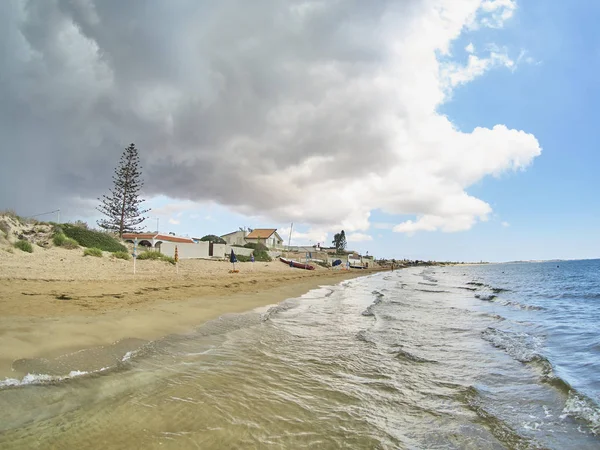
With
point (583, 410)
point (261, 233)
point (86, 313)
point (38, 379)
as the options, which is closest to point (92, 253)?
point (86, 313)

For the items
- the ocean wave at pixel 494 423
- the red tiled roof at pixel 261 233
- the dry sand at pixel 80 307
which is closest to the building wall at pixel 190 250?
the dry sand at pixel 80 307

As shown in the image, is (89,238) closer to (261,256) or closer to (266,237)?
(261,256)

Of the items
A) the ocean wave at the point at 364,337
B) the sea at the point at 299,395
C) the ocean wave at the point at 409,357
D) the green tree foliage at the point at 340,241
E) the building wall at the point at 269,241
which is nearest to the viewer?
the sea at the point at 299,395

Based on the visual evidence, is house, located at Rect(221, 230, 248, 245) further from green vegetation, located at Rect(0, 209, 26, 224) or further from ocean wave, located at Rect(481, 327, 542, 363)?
ocean wave, located at Rect(481, 327, 542, 363)

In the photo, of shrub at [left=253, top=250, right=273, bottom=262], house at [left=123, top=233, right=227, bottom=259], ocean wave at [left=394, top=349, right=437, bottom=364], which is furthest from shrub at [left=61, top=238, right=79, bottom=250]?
shrub at [left=253, top=250, right=273, bottom=262]

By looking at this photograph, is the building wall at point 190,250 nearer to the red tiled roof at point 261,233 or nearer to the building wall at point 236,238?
the red tiled roof at point 261,233

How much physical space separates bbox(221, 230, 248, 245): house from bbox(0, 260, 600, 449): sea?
250 feet

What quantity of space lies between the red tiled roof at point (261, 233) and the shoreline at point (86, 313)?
70031mm

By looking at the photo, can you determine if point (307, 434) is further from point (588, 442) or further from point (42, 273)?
point (42, 273)

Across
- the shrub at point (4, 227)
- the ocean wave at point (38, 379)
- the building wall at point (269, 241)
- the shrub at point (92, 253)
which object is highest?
the building wall at point (269, 241)

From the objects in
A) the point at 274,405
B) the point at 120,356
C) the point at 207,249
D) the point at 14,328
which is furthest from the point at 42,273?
the point at 207,249

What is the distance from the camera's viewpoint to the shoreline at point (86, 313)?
5492 millimetres

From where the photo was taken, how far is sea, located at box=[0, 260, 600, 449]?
354cm

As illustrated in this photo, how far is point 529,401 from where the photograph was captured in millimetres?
5383
